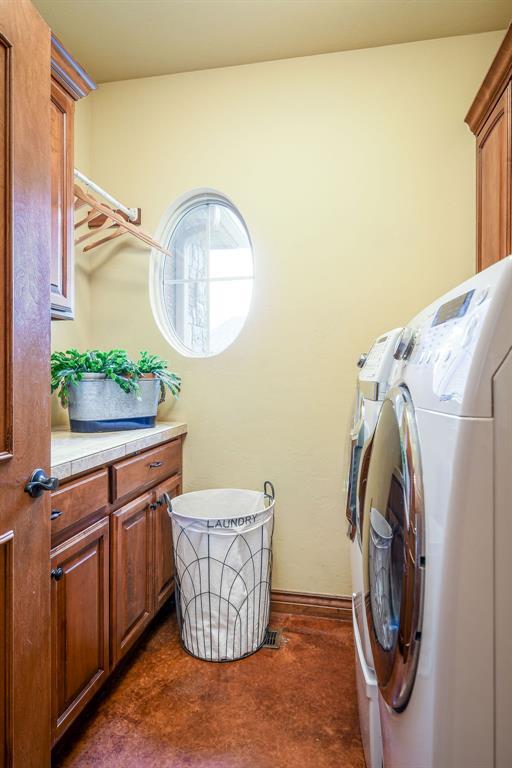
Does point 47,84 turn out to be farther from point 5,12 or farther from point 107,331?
point 107,331

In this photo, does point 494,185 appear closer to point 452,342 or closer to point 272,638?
point 452,342

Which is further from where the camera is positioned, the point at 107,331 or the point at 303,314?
the point at 107,331

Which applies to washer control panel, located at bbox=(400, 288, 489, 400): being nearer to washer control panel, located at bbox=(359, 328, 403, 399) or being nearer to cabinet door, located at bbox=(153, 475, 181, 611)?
washer control panel, located at bbox=(359, 328, 403, 399)

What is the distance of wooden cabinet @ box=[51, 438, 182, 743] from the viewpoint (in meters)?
1.20

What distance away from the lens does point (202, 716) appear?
4.69 ft

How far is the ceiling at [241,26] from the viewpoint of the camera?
1.77m

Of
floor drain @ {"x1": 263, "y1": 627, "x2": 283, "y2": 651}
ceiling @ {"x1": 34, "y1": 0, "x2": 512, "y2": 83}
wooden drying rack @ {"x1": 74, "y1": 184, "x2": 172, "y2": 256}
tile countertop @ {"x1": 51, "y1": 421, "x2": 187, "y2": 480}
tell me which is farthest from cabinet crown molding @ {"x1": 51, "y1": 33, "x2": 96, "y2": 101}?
floor drain @ {"x1": 263, "y1": 627, "x2": 283, "y2": 651}

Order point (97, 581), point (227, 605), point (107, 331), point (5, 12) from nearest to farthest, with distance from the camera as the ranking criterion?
point (5, 12), point (97, 581), point (227, 605), point (107, 331)

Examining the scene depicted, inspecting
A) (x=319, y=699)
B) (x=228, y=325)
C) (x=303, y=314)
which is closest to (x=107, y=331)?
(x=228, y=325)

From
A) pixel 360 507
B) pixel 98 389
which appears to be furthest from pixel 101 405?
pixel 360 507

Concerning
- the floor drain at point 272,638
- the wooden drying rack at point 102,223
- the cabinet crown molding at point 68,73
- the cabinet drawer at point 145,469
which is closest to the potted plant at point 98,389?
the cabinet drawer at point 145,469

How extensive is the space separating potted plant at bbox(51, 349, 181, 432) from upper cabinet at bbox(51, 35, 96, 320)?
1.04 ft

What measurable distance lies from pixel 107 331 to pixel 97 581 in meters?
1.30

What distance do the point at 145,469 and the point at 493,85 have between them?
1911 millimetres
